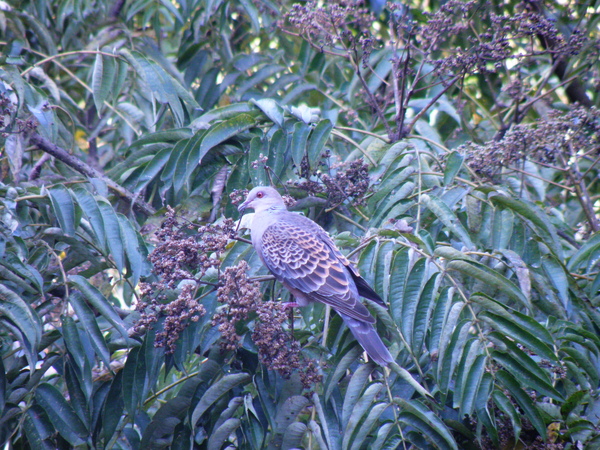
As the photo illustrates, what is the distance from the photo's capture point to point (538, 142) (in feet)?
12.0

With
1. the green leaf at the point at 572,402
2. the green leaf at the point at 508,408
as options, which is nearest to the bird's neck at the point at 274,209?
the green leaf at the point at 508,408

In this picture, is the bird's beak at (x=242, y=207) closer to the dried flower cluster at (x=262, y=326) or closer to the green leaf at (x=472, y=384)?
the dried flower cluster at (x=262, y=326)

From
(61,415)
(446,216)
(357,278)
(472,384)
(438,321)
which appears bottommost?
(61,415)

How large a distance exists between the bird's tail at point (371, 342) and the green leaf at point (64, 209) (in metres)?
1.52

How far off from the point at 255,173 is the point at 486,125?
274 centimetres

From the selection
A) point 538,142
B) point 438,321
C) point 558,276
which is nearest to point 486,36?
point 538,142

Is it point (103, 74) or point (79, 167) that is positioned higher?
point (103, 74)

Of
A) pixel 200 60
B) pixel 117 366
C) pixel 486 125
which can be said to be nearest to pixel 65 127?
pixel 200 60

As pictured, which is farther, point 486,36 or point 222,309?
point 486,36

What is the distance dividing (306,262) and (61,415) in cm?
151

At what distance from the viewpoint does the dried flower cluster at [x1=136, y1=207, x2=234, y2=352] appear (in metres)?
2.69

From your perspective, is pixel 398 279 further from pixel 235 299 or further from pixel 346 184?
pixel 346 184

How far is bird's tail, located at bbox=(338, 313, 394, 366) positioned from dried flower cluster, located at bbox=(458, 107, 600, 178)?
4.38 ft

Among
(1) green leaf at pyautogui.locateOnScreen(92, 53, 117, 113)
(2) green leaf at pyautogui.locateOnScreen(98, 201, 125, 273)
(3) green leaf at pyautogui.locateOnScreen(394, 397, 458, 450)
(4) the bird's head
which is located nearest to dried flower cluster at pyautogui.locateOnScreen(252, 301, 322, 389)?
(3) green leaf at pyautogui.locateOnScreen(394, 397, 458, 450)
